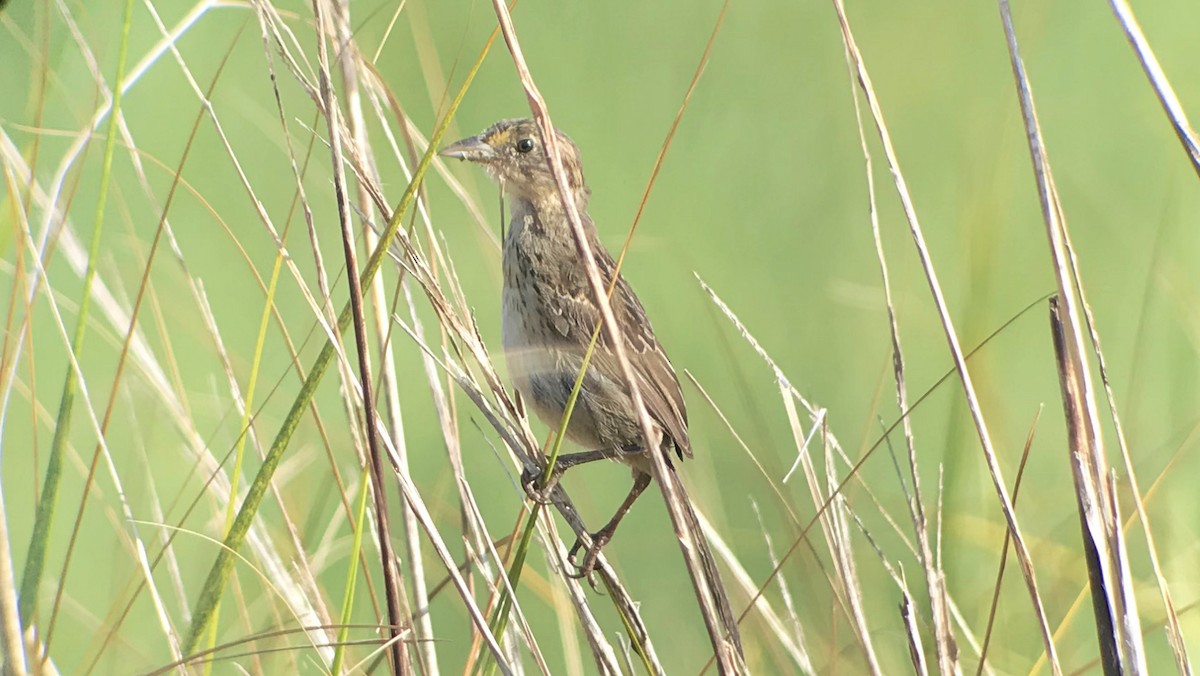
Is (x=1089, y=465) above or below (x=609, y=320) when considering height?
below

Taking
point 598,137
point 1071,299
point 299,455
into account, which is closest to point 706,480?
point 299,455

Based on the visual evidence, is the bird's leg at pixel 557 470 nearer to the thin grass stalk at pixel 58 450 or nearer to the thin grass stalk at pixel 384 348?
the thin grass stalk at pixel 384 348

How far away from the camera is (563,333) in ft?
8.70

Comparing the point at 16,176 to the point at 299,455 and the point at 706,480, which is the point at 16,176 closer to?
the point at 299,455

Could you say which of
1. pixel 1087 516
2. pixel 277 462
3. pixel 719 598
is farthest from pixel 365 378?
pixel 1087 516

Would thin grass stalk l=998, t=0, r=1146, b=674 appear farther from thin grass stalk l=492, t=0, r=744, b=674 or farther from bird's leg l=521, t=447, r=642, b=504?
bird's leg l=521, t=447, r=642, b=504

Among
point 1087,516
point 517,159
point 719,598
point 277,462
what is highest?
point 517,159

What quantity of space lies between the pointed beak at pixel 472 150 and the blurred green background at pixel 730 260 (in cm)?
24

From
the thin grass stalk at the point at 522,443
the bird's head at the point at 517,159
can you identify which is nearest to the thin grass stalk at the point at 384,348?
the thin grass stalk at the point at 522,443

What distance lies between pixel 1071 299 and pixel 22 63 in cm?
255

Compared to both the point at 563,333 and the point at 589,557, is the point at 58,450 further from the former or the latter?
the point at 563,333

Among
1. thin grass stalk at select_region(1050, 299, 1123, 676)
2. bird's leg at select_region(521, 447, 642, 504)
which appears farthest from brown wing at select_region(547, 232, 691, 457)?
thin grass stalk at select_region(1050, 299, 1123, 676)

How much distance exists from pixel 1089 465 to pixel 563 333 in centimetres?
126

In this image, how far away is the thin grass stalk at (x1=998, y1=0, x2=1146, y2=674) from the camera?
1.61 m
